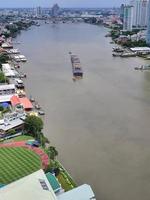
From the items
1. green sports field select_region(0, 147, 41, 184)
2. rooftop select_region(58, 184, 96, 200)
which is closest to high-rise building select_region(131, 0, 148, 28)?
green sports field select_region(0, 147, 41, 184)

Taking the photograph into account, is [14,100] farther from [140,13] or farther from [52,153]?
[140,13]

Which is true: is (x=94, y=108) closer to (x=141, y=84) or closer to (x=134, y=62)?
(x=141, y=84)

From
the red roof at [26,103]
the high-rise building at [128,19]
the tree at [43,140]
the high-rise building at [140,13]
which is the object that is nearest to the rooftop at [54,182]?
the tree at [43,140]

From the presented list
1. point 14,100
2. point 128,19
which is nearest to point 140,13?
point 128,19

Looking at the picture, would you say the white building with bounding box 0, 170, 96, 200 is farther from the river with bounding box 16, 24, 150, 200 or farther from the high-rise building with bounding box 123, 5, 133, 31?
the high-rise building with bounding box 123, 5, 133, 31

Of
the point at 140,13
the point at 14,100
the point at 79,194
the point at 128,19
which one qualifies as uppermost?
the point at 140,13

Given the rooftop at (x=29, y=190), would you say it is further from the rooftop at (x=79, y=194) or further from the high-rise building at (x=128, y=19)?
the high-rise building at (x=128, y=19)
